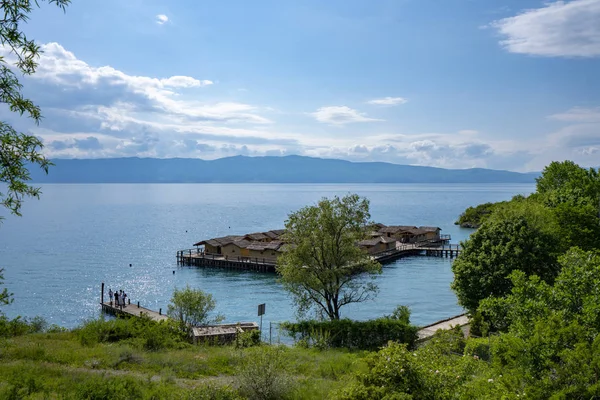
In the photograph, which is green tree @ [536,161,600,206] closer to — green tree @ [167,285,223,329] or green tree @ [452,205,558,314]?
green tree @ [452,205,558,314]

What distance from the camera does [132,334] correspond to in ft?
61.1

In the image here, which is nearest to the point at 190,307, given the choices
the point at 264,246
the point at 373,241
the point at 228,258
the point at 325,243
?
the point at 325,243

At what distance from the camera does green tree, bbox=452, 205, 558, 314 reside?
2822cm

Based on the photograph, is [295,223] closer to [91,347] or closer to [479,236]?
[479,236]

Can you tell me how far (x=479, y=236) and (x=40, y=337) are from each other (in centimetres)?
2567

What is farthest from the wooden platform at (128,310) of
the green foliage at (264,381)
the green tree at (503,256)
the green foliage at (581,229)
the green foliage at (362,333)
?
the green foliage at (581,229)

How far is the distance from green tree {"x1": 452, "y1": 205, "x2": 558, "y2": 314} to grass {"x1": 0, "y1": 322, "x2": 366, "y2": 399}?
1439 cm

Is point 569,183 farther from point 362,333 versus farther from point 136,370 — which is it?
point 136,370

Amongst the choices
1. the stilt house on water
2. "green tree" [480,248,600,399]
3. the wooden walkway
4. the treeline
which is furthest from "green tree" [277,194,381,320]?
the stilt house on water

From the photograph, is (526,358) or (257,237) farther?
(257,237)

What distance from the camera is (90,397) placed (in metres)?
10.0

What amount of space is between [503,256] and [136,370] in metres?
22.8

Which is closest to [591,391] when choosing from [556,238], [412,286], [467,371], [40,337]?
[467,371]

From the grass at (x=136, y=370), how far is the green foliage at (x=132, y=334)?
0.18 m
